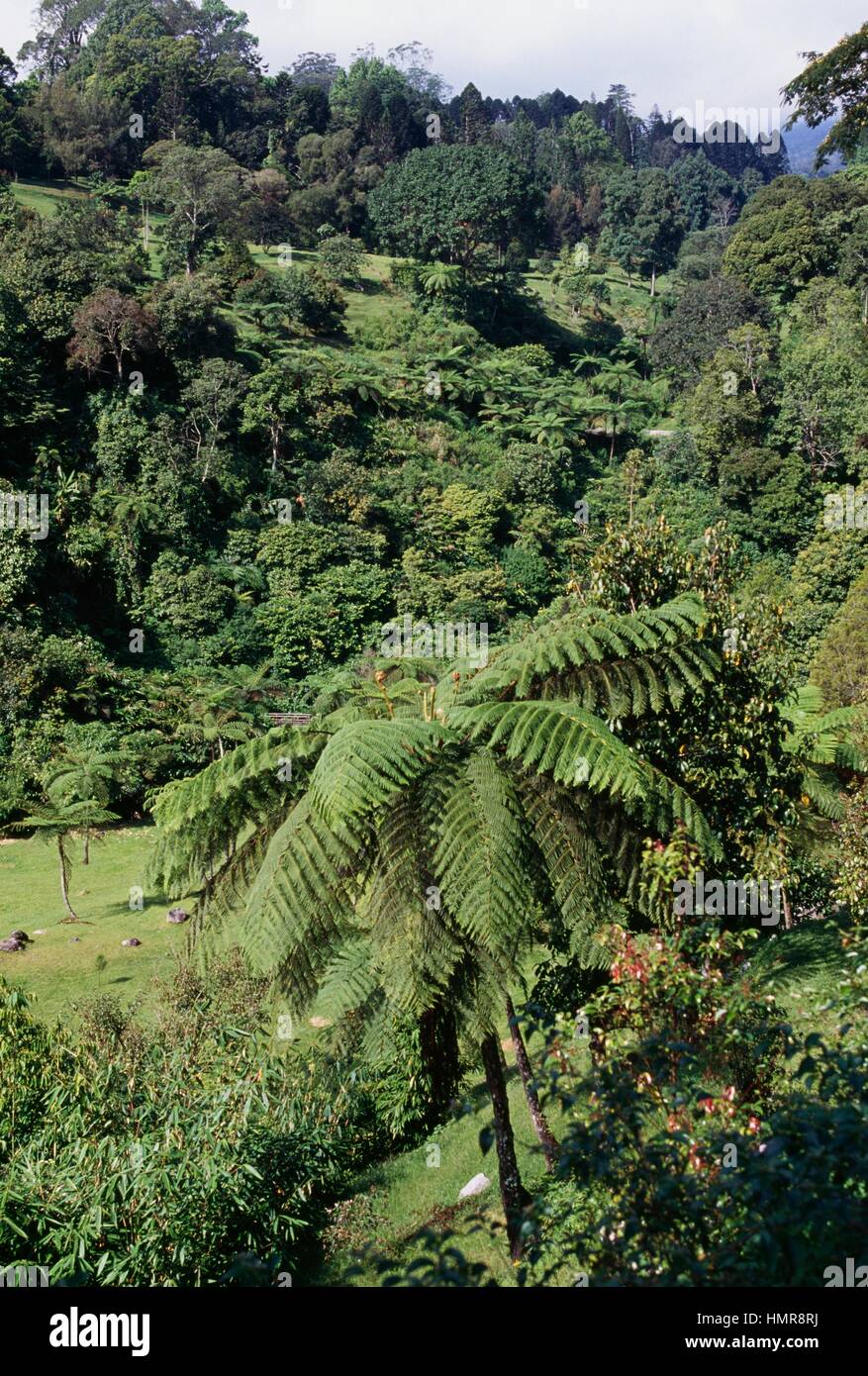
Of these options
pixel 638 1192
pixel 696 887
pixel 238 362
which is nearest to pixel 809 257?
pixel 238 362

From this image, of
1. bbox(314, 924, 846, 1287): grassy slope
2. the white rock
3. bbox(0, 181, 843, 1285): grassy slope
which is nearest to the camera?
bbox(314, 924, 846, 1287): grassy slope

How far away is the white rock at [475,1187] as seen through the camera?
7550 millimetres

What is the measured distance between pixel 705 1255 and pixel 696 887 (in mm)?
3054

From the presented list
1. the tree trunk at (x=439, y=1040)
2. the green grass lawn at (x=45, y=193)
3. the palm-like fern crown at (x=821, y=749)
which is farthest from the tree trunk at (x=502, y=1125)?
the green grass lawn at (x=45, y=193)

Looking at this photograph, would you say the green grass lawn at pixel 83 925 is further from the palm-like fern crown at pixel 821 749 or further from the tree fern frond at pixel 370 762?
the palm-like fern crown at pixel 821 749

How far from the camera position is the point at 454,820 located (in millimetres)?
4883

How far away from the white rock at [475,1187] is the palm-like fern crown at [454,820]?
2.88m

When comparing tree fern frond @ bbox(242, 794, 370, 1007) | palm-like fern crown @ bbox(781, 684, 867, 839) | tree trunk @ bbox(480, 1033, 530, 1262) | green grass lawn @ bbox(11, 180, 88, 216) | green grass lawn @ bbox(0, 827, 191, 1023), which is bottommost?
green grass lawn @ bbox(0, 827, 191, 1023)

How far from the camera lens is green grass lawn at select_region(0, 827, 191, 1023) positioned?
1278 centimetres

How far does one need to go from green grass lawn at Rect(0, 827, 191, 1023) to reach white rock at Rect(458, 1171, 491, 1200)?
4033 mm

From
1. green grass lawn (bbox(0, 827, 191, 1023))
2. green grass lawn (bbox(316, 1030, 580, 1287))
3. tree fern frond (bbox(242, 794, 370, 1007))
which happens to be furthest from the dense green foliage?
green grass lawn (bbox(0, 827, 191, 1023))

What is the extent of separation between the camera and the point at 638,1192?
120 inches

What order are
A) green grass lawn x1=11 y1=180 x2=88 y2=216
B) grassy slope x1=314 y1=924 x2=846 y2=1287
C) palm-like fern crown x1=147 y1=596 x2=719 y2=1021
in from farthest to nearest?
green grass lawn x1=11 y1=180 x2=88 y2=216
grassy slope x1=314 y1=924 x2=846 y2=1287
palm-like fern crown x1=147 y1=596 x2=719 y2=1021

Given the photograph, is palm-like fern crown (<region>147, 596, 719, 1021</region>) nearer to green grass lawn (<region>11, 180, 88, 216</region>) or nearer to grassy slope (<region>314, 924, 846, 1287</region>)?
grassy slope (<region>314, 924, 846, 1287</region>)
